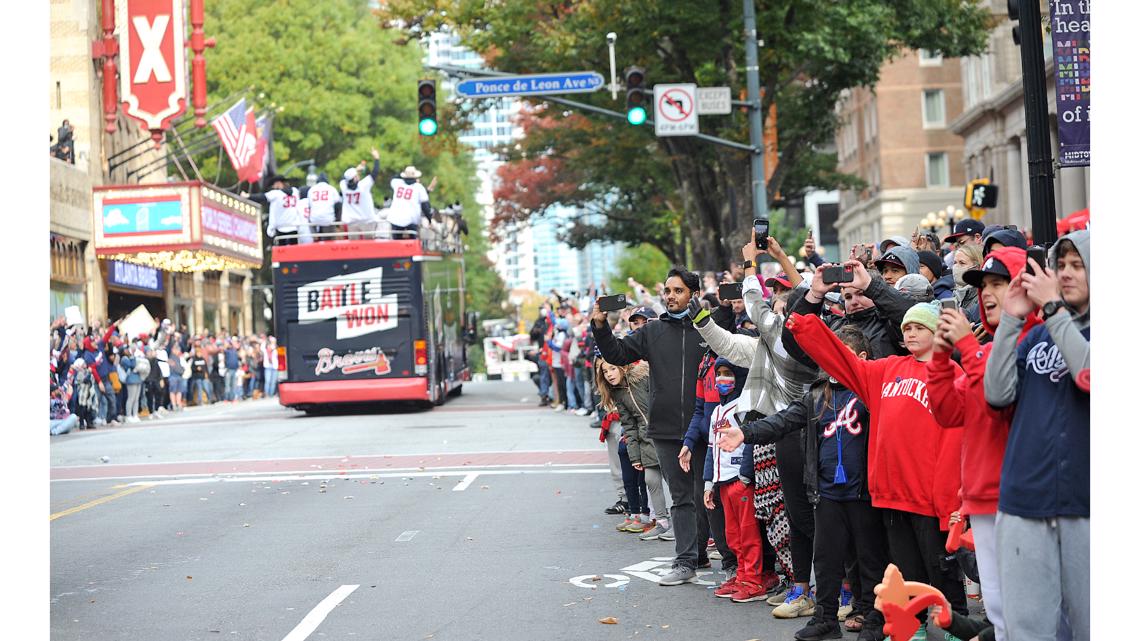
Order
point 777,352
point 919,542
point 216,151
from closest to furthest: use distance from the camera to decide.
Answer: point 919,542 → point 777,352 → point 216,151

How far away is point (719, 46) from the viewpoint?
2870 centimetres

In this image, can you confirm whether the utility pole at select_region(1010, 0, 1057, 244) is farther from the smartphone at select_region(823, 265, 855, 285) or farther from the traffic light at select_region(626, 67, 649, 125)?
the traffic light at select_region(626, 67, 649, 125)

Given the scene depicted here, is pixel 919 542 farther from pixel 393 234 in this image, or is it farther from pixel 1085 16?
pixel 393 234

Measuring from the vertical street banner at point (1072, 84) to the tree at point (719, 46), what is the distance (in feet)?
59.8

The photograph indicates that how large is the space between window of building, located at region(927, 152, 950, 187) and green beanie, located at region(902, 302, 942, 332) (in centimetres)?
7078

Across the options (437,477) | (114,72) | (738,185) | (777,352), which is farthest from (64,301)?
(777,352)

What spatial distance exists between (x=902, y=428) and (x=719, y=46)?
22.5 meters

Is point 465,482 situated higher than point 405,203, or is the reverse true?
point 405,203

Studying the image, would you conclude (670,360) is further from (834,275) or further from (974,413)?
(974,413)

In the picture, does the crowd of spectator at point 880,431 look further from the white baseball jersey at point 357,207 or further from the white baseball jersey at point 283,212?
the white baseball jersey at point 283,212

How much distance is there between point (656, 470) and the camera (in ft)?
36.4

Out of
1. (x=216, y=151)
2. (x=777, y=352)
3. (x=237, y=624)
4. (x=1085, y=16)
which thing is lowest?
(x=237, y=624)

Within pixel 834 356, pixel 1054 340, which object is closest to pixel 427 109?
pixel 834 356
